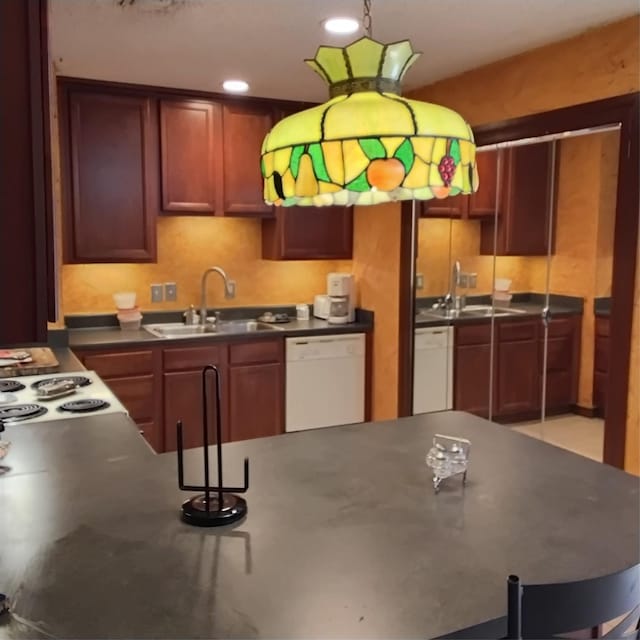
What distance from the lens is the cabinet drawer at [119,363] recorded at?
12.4ft

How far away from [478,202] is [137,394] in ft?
7.78

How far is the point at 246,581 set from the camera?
1227 millimetres

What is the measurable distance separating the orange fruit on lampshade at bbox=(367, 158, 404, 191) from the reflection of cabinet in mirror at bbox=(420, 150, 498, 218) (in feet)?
8.48

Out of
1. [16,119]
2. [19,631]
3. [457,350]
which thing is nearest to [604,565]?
[19,631]

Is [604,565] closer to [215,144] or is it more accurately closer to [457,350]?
[457,350]

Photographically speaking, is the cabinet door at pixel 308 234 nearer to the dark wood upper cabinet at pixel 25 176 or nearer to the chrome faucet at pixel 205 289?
the chrome faucet at pixel 205 289

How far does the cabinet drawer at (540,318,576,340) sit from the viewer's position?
3.57 metres

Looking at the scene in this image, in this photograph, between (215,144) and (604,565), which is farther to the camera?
(215,144)

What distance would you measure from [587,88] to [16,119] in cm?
275

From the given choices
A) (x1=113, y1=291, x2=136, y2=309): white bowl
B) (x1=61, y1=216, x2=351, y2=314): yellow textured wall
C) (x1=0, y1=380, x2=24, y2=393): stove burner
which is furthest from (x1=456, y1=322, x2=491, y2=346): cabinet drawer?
(x1=0, y1=380, x2=24, y2=393): stove burner

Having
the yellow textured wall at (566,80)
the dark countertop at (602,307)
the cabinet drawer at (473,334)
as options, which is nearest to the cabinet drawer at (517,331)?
the cabinet drawer at (473,334)

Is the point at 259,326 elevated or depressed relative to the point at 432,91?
depressed

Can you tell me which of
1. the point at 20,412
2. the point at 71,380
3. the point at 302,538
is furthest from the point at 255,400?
the point at 302,538

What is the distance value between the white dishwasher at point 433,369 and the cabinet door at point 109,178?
1841mm
